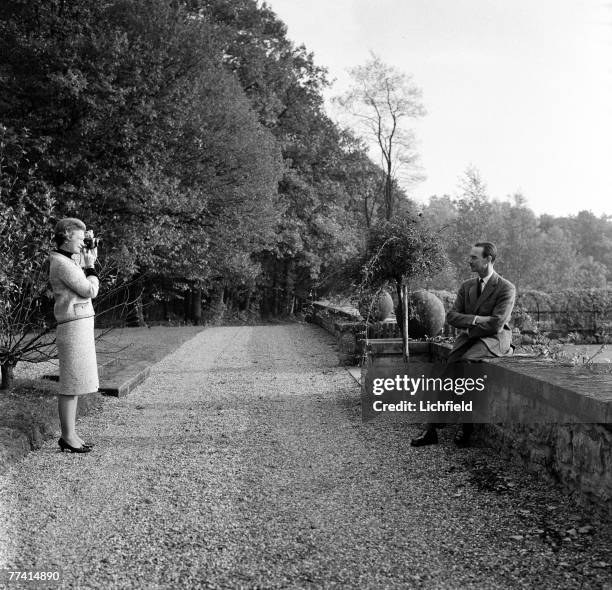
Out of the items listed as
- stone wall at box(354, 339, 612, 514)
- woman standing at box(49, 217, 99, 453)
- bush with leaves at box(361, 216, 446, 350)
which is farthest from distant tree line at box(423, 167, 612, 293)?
woman standing at box(49, 217, 99, 453)

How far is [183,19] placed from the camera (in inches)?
709

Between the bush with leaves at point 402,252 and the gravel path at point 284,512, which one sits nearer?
the gravel path at point 284,512

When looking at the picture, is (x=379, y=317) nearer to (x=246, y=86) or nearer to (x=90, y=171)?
(x=90, y=171)

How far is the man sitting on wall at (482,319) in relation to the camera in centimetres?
510

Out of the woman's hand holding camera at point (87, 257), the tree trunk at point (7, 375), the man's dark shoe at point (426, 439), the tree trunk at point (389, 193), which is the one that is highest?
the tree trunk at point (389, 193)

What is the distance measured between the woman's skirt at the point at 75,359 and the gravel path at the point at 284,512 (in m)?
0.54

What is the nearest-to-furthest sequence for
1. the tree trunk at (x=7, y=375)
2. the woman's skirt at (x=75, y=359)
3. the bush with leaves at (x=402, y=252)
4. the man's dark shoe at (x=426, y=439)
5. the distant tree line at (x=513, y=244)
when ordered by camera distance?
1. the woman's skirt at (x=75, y=359)
2. the man's dark shoe at (x=426, y=439)
3. the tree trunk at (x=7, y=375)
4. the bush with leaves at (x=402, y=252)
5. the distant tree line at (x=513, y=244)

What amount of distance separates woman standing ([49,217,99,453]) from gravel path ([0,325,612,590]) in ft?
1.31

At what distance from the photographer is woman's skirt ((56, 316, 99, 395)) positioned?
4840 mm

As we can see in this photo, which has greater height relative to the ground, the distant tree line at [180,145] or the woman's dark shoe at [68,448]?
the distant tree line at [180,145]

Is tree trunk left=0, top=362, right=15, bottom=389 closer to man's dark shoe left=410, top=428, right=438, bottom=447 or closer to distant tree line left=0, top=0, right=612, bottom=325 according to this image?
distant tree line left=0, top=0, right=612, bottom=325

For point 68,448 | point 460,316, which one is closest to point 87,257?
point 68,448

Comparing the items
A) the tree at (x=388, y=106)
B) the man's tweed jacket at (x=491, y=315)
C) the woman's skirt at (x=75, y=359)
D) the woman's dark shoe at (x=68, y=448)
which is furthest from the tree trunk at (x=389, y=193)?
the woman's dark shoe at (x=68, y=448)

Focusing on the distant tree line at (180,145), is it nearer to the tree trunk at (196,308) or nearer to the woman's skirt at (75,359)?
the tree trunk at (196,308)
